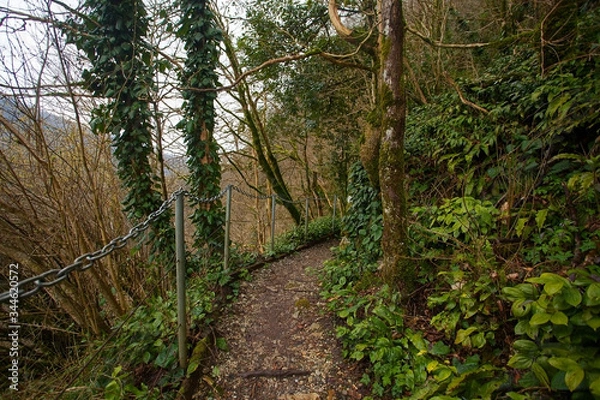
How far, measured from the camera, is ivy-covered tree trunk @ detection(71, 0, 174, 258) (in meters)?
3.64

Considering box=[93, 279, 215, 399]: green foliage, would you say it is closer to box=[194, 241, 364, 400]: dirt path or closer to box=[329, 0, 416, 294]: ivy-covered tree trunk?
box=[194, 241, 364, 400]: dirt path

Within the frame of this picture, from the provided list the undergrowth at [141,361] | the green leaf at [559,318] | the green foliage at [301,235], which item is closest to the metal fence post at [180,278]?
the undergrowth at [141,361]

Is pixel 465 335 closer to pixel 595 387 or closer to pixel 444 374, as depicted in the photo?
pixel 444 374

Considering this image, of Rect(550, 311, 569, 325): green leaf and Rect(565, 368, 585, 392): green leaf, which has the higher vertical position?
Rect(550, 311, 569, 325): green leaf

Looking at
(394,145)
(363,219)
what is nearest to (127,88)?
(394,145)

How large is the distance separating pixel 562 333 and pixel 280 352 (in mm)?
2292

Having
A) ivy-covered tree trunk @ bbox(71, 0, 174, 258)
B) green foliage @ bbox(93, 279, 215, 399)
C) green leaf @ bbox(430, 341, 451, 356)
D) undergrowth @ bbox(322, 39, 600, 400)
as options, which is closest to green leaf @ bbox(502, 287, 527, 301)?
undergrowth @ bbox(322, 39, 600, 400)

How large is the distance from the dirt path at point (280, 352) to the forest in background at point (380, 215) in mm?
213

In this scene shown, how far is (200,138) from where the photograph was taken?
4.52 m

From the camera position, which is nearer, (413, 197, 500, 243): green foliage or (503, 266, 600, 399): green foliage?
(503, 266, 600, 399): green foliage

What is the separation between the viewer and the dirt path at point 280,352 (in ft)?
7.52

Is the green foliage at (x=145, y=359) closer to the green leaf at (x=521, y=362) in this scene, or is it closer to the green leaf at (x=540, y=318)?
the green leaf at (x=521, y=362)

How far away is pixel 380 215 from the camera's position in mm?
3996

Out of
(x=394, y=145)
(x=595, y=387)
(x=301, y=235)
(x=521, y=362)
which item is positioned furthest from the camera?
(x=301, y=235)
